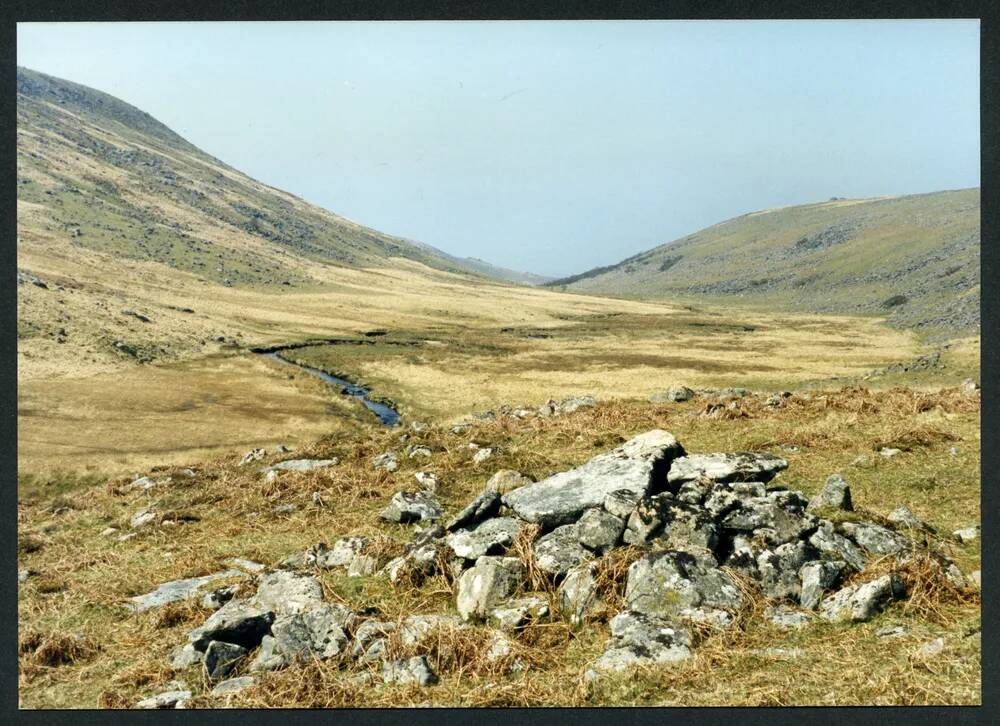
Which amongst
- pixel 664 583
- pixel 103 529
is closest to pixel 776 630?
pixel 664 583

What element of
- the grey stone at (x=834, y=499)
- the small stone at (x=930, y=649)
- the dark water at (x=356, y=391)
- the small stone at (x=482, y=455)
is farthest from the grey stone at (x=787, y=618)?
the dark water at (x=356, y=391)

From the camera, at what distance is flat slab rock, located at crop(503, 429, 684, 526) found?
9758 millimetres

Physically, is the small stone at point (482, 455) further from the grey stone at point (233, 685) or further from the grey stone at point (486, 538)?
the grey stone at point (233, 685)

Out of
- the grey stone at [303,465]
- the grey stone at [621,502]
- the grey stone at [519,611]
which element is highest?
the grey stone at [621,502]

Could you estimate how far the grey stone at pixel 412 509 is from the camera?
40.5 feet

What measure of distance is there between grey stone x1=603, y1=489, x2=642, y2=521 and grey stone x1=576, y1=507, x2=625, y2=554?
9 centimetres

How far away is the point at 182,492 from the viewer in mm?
16406

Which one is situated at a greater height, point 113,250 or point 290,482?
point 113,250

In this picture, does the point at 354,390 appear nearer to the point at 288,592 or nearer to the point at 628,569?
the point at 288,592

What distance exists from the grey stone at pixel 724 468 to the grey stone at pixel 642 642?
3.04 metres

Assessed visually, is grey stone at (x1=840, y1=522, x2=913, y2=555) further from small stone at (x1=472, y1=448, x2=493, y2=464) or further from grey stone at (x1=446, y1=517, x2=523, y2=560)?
small stone at (x1=472, y1=448, x2=493, y2=464)

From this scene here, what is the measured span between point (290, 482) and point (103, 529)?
14.1ft
